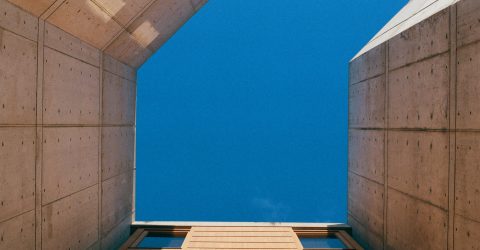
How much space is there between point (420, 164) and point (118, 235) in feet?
16.9

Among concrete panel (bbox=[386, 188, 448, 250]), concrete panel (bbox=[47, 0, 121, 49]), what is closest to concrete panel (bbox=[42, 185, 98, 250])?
concrete panel (bbox=[47, 0, 121, 49])

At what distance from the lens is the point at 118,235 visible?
7.04m

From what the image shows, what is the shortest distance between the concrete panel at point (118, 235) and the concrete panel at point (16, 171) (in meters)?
2.47

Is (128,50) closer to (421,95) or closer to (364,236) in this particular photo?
(421,95)

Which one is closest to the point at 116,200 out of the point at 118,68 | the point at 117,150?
the point at 117,150

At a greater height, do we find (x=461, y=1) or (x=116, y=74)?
(x=461, y=1)

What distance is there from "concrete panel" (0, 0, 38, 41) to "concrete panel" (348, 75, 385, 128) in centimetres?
495

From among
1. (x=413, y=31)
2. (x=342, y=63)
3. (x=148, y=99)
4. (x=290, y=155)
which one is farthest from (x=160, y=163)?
(x=413, y=31)

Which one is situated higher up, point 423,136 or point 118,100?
point 118,100

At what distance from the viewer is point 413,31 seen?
520 cm

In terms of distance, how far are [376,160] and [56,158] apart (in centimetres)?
484

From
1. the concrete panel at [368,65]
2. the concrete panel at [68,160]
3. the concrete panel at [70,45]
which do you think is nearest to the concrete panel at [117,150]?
the concrete panel at [68,160]

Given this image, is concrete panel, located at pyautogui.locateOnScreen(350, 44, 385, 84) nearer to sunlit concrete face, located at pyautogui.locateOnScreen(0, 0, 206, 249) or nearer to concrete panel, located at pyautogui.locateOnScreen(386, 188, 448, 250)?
concrete panel, located at pyautogui.locateOnScreen(386, 188, 448, 250)

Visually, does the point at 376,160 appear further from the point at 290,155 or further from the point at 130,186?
the point at 290,155
